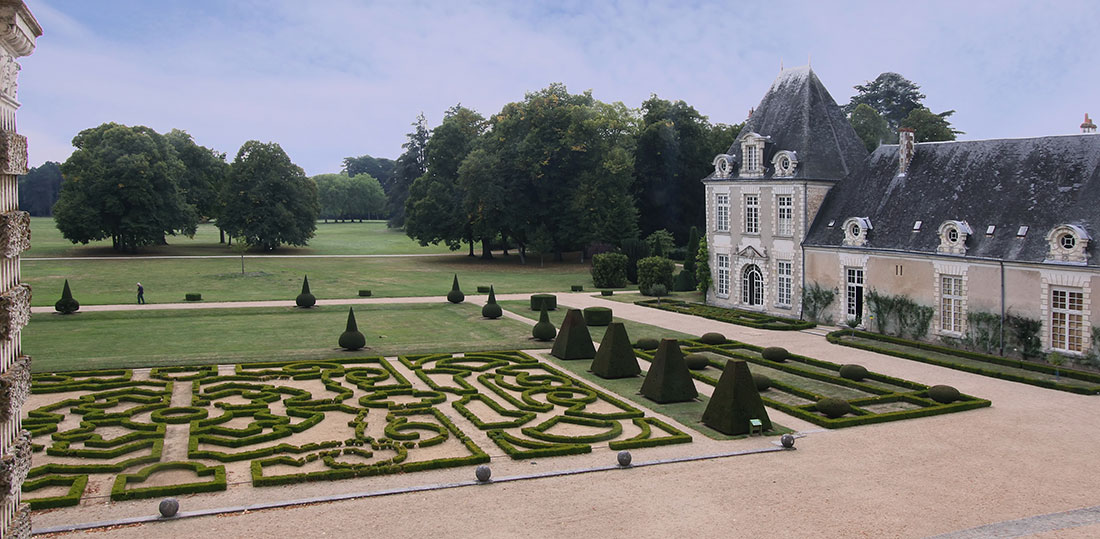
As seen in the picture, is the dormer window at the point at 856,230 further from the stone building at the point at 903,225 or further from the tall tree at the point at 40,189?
the tall tree at the point at 40,189

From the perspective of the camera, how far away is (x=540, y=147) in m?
76.3

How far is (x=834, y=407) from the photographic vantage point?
2294 centimetres

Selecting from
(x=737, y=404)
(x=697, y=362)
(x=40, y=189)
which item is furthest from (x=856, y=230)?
(x=40, y=189)

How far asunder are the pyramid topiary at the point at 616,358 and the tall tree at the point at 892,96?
7867 cm

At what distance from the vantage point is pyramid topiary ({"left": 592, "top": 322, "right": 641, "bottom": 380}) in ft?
92.2

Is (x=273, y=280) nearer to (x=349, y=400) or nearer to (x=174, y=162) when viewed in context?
(x=174, y=162)

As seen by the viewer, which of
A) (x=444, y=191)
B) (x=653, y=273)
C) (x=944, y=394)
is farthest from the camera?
(x=444, y=191)

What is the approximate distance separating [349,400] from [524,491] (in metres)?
9.99

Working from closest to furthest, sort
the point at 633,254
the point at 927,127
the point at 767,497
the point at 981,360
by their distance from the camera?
the point at 767,497
the point at 981,360
the point at 633,254
the point at 927,127

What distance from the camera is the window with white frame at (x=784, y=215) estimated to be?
136 ft

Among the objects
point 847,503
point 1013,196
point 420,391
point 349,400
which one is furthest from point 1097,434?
point 349,400

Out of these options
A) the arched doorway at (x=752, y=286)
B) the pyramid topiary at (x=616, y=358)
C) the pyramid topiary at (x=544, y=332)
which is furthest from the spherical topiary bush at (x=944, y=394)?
the arched doorway at (x=752, y=286)

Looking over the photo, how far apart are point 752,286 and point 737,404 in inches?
953

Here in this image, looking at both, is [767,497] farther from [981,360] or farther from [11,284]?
[981,360]
